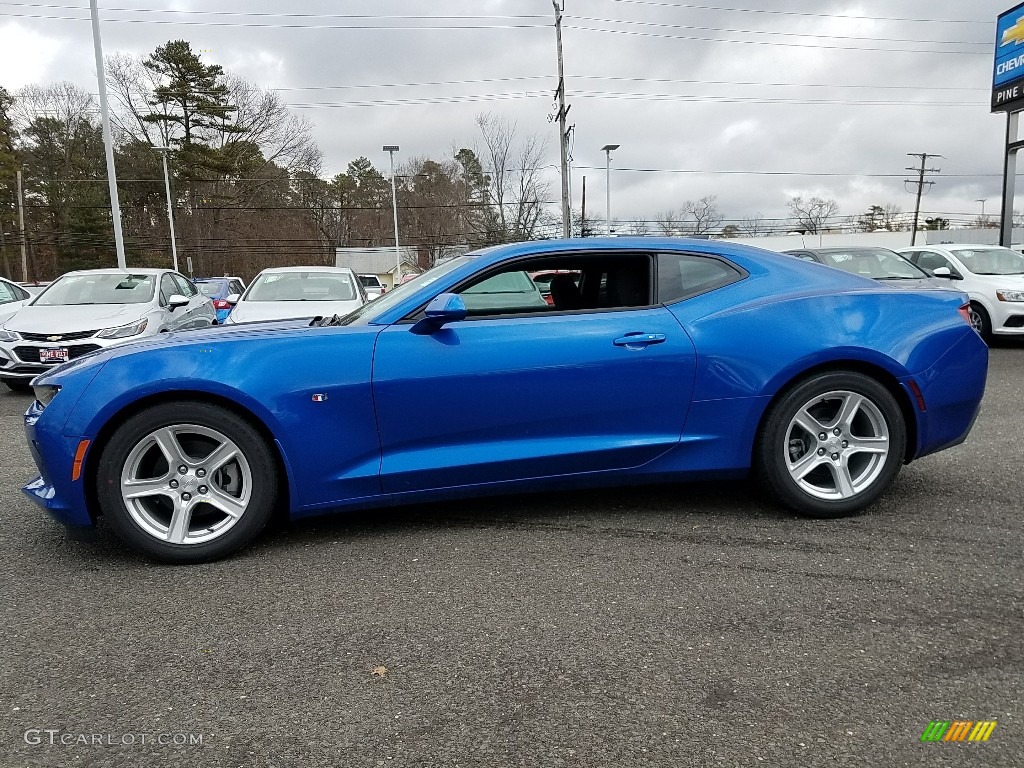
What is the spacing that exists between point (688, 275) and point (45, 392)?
3124 millimetres

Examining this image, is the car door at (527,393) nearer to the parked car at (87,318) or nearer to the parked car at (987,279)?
the parked car at (87,318)

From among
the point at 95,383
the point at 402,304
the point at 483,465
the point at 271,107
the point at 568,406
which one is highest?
the point at 271,107

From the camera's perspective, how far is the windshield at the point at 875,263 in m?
10.2

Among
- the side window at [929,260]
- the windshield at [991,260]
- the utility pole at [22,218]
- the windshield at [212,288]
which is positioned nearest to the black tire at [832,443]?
the windshield at [991,260]

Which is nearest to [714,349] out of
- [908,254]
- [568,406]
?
[568,406]

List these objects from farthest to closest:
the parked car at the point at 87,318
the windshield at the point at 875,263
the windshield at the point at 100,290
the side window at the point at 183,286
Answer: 1. the side window at the point at 183,286
2. the windshield at the point at 875,263
3. the windshield at the point at 100,290
4. the parked car at the point at 87,318

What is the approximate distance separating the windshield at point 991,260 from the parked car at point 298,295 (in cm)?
898

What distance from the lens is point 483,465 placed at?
131 inches

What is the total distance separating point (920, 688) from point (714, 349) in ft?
5.63

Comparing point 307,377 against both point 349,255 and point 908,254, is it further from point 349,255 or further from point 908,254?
point 349,255

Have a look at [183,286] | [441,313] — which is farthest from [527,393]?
[183,286]

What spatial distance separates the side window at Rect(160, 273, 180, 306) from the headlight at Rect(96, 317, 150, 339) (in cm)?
103

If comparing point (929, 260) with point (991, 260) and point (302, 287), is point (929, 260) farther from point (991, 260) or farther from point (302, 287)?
point (302, 287)

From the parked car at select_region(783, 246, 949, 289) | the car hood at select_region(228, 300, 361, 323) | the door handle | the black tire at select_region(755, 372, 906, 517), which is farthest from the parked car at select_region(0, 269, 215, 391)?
the parked car at select_region(783, 246, 949, 289)
